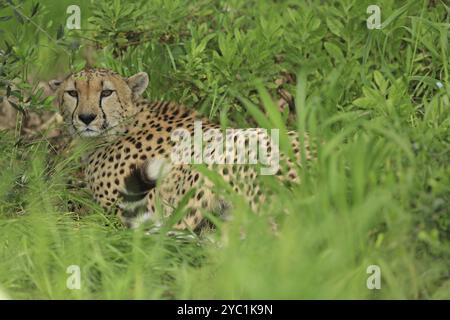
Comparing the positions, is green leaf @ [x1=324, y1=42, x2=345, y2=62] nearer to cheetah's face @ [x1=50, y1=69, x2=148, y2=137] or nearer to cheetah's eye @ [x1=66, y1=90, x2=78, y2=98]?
cheetah's face @ [x1=50, y1=69, x2=148, y2=137]

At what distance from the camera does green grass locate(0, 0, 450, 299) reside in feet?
17.5

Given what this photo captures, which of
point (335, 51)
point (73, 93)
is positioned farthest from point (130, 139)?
point (335, 51)

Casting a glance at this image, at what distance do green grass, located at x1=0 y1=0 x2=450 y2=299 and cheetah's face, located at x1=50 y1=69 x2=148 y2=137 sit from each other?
0.46 feet

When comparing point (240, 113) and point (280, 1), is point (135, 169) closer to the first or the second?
point (240, 113)

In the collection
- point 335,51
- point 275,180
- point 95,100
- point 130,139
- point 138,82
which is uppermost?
point 335,51

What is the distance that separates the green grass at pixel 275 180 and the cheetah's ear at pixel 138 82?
1.12ft

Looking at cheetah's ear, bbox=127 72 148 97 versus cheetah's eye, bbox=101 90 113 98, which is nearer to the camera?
cheetah's eye, bbox=101 90 113 98

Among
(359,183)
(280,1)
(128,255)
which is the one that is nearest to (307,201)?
(359,183)

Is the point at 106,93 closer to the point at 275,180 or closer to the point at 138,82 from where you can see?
the point at 138,82

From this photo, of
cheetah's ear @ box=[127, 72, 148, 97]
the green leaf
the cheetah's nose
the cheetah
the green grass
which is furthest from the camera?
the green leaf

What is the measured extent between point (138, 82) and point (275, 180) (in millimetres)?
2017

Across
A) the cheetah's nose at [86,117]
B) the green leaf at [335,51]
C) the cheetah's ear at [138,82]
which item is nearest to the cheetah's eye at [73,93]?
the cheetah's nose at [86,117]

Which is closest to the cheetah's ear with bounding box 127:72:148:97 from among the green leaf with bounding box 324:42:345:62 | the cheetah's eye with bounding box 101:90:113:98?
the cheetah's eye with bounding box 101:90:113:98

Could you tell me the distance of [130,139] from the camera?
7594mm
